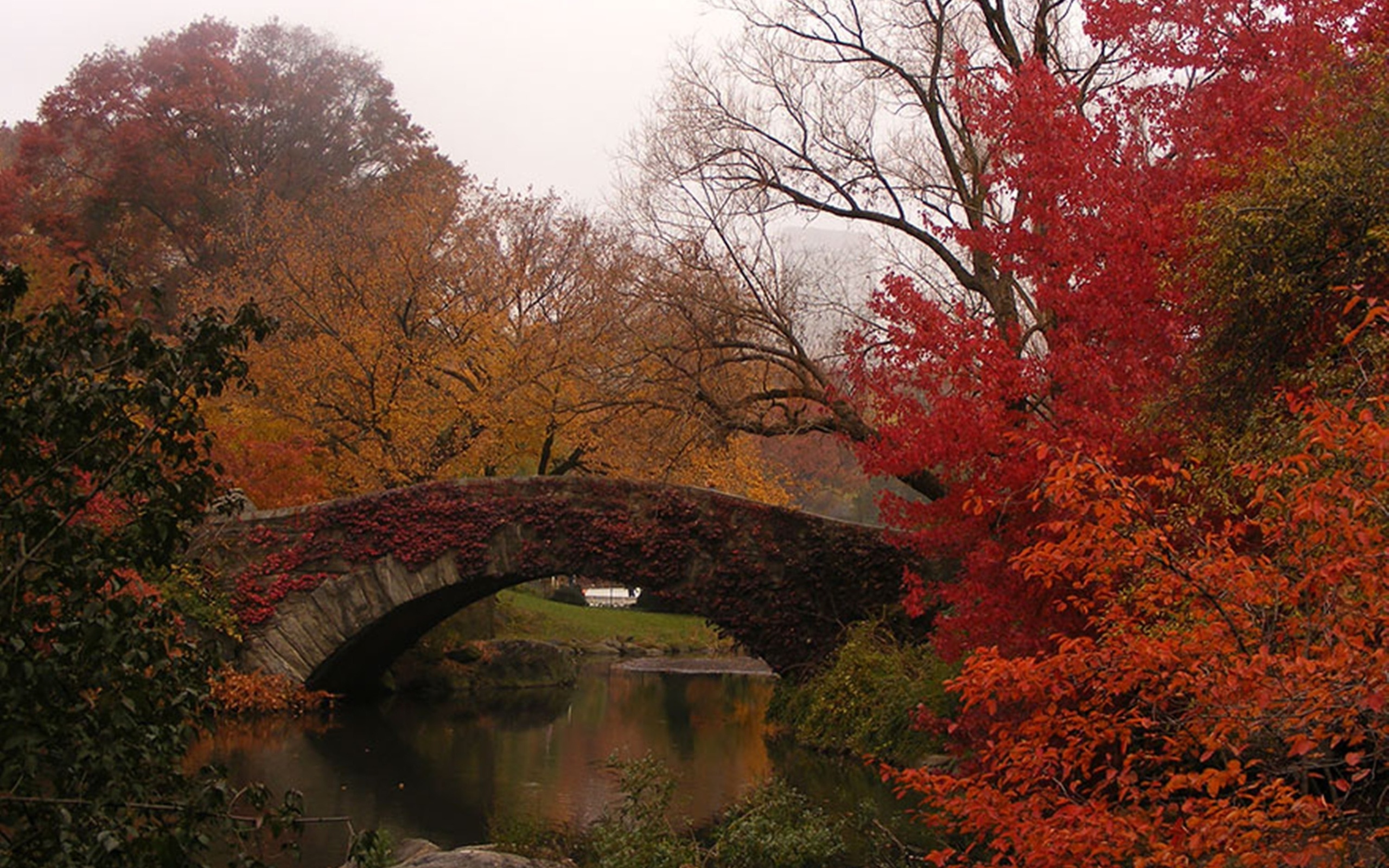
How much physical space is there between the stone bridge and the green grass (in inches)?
416

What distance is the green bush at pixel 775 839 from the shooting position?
803cm

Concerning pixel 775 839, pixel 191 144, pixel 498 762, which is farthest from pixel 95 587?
pixel 191 144

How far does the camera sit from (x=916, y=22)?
15.2 metres

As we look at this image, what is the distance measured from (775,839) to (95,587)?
5082mm

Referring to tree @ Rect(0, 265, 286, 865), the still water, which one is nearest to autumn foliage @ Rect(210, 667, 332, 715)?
the still water

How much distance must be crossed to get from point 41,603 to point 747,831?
16.7 feet

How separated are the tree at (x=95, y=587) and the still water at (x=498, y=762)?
4.80 metres

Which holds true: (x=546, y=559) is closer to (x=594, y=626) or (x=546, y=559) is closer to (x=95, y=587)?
(x=95, y=587)

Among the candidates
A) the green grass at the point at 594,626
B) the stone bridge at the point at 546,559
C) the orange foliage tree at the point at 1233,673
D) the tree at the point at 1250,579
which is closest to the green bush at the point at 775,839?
the tree at the point at 1250,579

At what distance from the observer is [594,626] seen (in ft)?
107

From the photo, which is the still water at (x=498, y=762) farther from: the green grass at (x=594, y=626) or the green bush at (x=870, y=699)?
the green grass at (x=594, y=626)

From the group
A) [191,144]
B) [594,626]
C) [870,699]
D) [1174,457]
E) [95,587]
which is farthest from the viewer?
[594,626]

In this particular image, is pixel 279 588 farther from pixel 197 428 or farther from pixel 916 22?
pixel 197 428

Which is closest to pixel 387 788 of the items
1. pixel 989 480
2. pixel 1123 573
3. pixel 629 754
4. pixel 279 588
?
pixel 629 754
